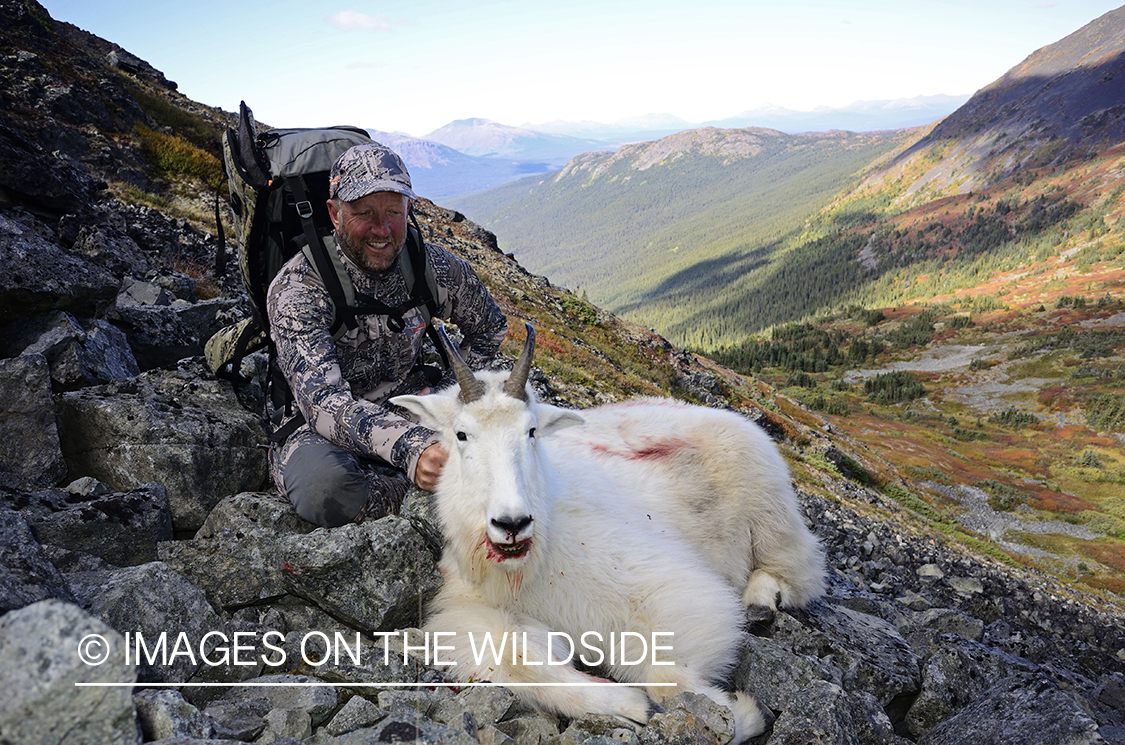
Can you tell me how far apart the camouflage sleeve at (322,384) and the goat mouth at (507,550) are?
3.01ft

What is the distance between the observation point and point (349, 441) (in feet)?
15.6

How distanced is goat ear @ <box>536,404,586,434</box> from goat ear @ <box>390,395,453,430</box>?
66cm

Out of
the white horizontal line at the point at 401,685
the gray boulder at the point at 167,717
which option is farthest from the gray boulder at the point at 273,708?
the gray boulder at the point at 167,717

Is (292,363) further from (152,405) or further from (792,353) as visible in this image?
(792,353)

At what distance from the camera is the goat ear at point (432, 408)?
14.3 ft

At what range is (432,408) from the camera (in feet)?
14.4

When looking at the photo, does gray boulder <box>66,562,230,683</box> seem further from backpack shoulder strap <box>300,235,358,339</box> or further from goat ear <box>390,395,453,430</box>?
backpack shoulder strap <box>300,235,358,339</box>

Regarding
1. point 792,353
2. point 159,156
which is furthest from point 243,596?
point 792,353

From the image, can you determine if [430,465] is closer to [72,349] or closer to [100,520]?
[100,520]

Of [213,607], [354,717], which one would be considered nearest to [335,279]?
[213,607]

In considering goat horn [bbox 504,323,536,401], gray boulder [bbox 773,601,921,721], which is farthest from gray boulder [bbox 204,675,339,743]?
gray boulder [bbox 773,601,921,721]

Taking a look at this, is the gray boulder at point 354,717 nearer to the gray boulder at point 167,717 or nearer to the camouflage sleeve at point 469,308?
the gray boulder at point 167,717

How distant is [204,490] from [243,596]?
4.67 ft

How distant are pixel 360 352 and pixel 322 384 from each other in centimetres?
74
